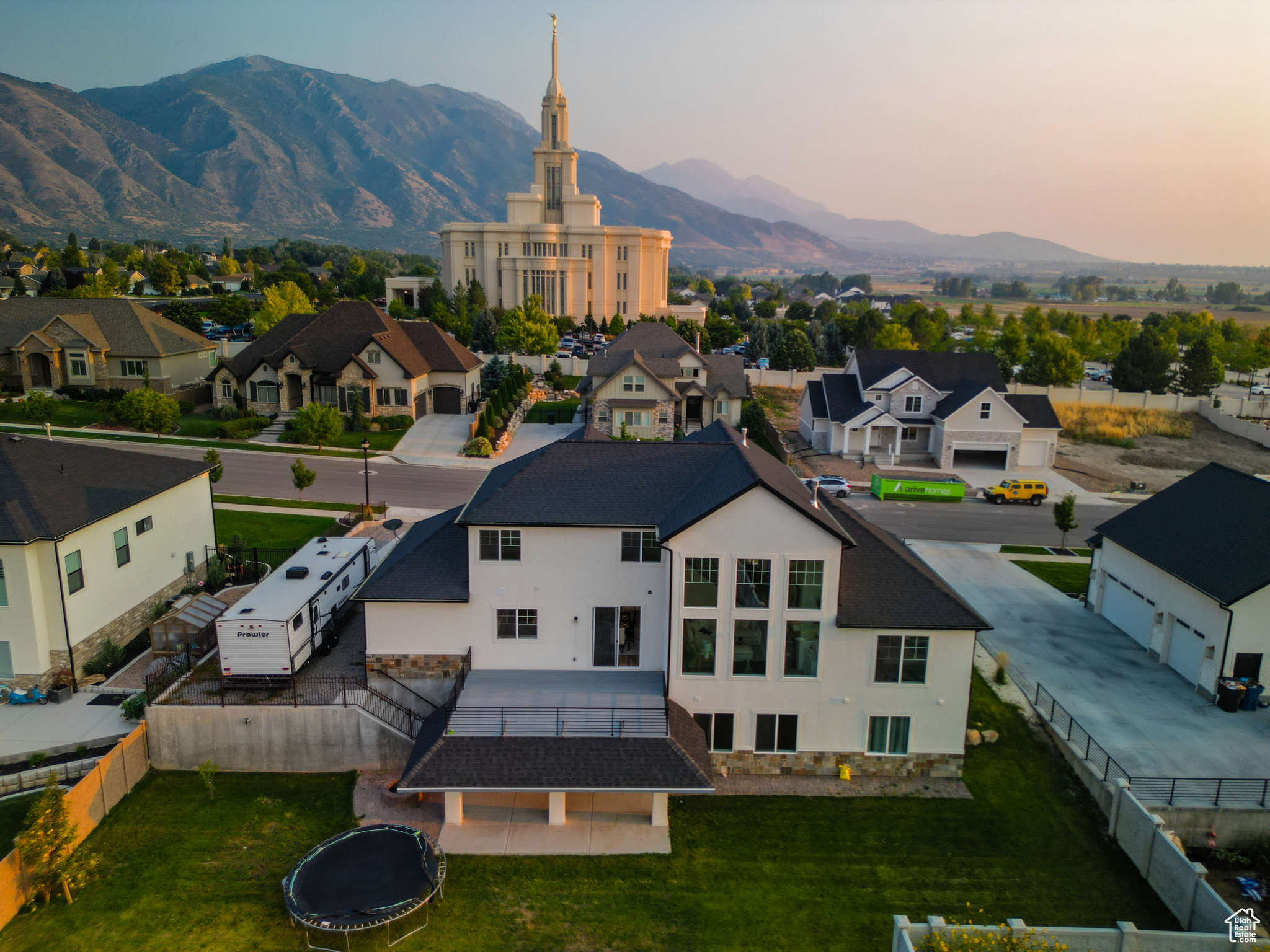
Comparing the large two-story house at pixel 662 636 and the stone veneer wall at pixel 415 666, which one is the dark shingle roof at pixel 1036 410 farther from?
the stone veneer wall at pixel 415 666

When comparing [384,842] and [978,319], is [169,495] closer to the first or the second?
[384,842]

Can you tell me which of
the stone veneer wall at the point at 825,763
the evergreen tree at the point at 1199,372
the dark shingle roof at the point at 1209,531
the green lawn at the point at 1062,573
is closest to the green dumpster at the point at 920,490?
the green lawn at the point at 1062,573

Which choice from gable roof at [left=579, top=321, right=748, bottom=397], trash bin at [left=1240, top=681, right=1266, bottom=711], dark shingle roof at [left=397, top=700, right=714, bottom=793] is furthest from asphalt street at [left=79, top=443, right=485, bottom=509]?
trash bin at [left=1240, top=681, right=1266, bottom=711]

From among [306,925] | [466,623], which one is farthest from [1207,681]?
[306,925]

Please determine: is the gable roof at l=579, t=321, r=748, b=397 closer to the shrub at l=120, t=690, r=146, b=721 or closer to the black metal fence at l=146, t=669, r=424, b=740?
the black metal fence at l=146, t=669, r=424, b=740

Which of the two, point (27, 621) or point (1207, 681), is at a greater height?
point (27, 621)

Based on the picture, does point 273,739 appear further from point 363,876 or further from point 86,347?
point 86,347
